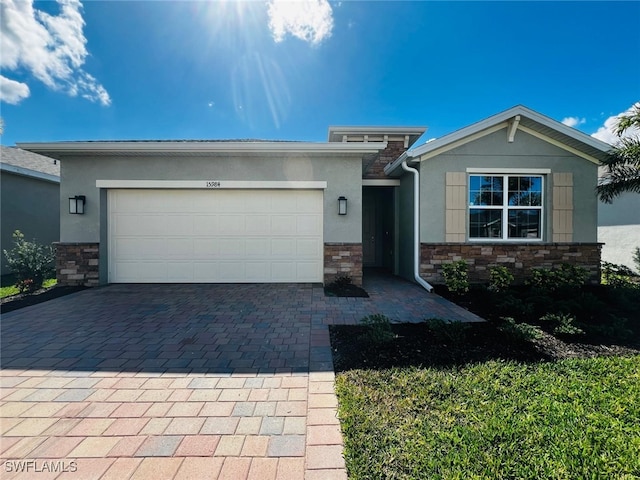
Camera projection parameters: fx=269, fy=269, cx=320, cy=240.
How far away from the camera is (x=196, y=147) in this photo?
21.0 ft

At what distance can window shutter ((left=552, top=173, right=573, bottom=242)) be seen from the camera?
7.18 metres

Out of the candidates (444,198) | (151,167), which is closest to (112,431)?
(151,167)

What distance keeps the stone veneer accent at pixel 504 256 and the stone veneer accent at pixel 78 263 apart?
8.40m

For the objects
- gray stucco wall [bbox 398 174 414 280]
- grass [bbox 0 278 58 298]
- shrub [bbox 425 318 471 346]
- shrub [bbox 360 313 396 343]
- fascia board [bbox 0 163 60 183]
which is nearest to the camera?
shrub [bbox 360 313 396 343]

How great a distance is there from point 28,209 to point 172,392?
416 inches

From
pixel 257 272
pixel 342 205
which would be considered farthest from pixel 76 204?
pixel 342 205

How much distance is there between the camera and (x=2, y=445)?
193cm

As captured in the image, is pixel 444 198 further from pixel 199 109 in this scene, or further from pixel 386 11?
pixel 199 109

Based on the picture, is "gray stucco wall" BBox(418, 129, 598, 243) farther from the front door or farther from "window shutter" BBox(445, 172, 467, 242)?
the front door

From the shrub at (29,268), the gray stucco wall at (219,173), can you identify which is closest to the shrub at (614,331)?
the gray stucco wall at (219,173)

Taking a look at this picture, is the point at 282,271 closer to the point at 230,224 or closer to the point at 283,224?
the point at 283,224

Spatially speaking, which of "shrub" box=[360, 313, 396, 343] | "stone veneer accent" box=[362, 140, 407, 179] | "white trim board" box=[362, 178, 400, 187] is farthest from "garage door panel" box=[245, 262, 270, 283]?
"stone veneer accent" box=[362, 140, 407, 179]

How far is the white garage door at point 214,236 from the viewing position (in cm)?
702

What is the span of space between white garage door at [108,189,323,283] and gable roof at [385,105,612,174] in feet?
10.4
